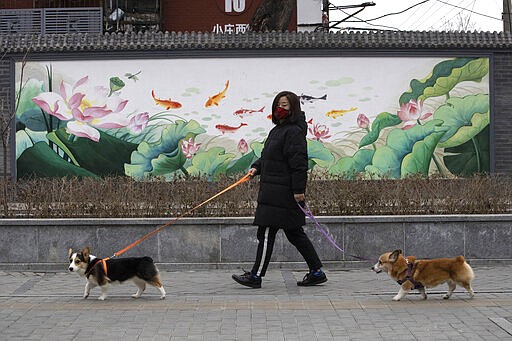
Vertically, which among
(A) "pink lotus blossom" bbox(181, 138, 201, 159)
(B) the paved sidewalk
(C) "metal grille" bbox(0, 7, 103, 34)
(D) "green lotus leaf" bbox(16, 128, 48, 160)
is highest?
(C) "metal grille" bbox(0, 7, 103, 34)

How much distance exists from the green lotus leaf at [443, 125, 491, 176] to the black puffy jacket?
42.2 ft

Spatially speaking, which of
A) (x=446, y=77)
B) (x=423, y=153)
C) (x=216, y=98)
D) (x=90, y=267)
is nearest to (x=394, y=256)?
(x=90, y=267)

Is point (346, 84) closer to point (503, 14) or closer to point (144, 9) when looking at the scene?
point (503, 14)

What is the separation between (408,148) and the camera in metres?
21.9

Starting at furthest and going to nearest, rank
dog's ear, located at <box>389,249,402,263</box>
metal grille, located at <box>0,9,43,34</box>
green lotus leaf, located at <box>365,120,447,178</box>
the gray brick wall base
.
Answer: metal grille, located at <box>0,9,43,34</box> → green lotus leaf, located at <box>365,120,447,178</box> → the gray brick wall base → dog's ear, located at <box>389,249,402,263</box>

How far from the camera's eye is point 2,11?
34.6 m

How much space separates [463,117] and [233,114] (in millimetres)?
5407

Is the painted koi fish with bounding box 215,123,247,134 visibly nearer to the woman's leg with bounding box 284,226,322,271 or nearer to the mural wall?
the mural wall

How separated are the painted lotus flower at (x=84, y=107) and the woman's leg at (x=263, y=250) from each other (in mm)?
12759

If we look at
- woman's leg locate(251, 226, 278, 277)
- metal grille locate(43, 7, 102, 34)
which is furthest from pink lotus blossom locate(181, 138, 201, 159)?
metal grille locate(43, 7, 102, 34)

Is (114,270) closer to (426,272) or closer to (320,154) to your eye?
(426,272)

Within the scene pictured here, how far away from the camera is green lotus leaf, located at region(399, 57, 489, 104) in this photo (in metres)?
21.9

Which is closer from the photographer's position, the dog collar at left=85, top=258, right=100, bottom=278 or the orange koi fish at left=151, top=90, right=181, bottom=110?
the dog collar at left=85, top=258, right=100, bottom=278

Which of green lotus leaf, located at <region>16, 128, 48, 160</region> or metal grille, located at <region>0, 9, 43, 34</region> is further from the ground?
metal grille, located at <region>0, 9, 43, 34</region>
